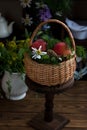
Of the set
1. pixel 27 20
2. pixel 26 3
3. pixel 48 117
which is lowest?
pixel 48 117

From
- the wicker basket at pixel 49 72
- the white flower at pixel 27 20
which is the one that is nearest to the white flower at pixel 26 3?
the white flower at pixel 27 20

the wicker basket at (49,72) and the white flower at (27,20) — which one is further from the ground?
the wicker basket at (49,72)

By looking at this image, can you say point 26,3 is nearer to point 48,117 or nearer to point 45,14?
point 45,14

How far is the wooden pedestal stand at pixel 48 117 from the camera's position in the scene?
1262 millimetres

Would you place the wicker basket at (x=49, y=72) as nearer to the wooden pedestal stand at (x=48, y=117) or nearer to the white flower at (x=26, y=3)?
the wooden pedestal stand at (x=48, y=117)

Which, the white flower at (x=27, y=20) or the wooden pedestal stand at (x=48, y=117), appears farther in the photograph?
the white flower at (x=27, y=20)

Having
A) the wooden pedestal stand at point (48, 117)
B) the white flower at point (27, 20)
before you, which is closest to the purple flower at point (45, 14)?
the white flower at point (27, 20)

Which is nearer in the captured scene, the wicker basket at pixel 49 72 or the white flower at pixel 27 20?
the wicker basket at pixel 49 72

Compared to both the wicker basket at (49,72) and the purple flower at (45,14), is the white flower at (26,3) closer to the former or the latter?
the purple flower at (45,14)

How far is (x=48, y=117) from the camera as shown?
4.56ft

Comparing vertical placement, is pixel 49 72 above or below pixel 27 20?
above

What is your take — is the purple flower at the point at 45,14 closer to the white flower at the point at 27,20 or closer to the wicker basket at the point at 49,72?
the white flower at the point at 27,20

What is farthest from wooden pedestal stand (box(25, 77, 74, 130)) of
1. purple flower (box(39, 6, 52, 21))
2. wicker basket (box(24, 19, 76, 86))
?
purple flower (box(39, 6, 52, 21))

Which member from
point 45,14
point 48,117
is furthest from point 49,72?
point 45,14
